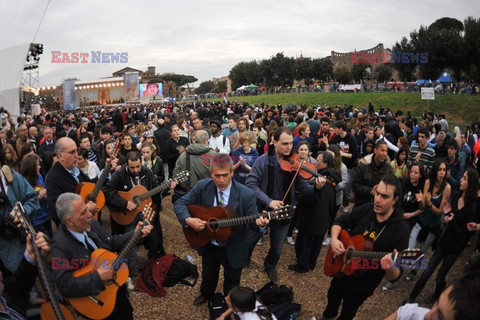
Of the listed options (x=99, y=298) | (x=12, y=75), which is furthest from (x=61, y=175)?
(x=12, y=75)

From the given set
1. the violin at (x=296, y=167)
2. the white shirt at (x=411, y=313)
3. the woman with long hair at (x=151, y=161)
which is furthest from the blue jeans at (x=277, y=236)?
the white shirt at (x=411, y=313)

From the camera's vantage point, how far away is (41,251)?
315cm

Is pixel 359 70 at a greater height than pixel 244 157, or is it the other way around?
pixel 359 70

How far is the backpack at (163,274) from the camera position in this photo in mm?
5137

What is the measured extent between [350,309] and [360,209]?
1119 mm

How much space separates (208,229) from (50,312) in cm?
173

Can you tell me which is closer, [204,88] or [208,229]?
[208,229]

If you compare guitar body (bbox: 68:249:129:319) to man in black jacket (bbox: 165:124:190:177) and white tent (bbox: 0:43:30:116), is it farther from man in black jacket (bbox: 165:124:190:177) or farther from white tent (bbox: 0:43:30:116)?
white tent (bbox: 0:43:30:116)

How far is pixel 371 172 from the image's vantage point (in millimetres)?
5816

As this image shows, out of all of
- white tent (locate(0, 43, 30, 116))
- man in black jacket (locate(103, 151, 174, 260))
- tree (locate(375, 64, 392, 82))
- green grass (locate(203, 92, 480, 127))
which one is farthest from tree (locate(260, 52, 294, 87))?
man in black jacket (locate(103, 151, 174, 260))

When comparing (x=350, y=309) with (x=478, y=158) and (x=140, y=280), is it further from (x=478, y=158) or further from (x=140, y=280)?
(x=478, y=158)

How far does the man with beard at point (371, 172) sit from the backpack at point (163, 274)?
3.00 meters

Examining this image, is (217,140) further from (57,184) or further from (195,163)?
(57,184)

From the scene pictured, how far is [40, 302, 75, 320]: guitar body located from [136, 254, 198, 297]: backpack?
1.85m
